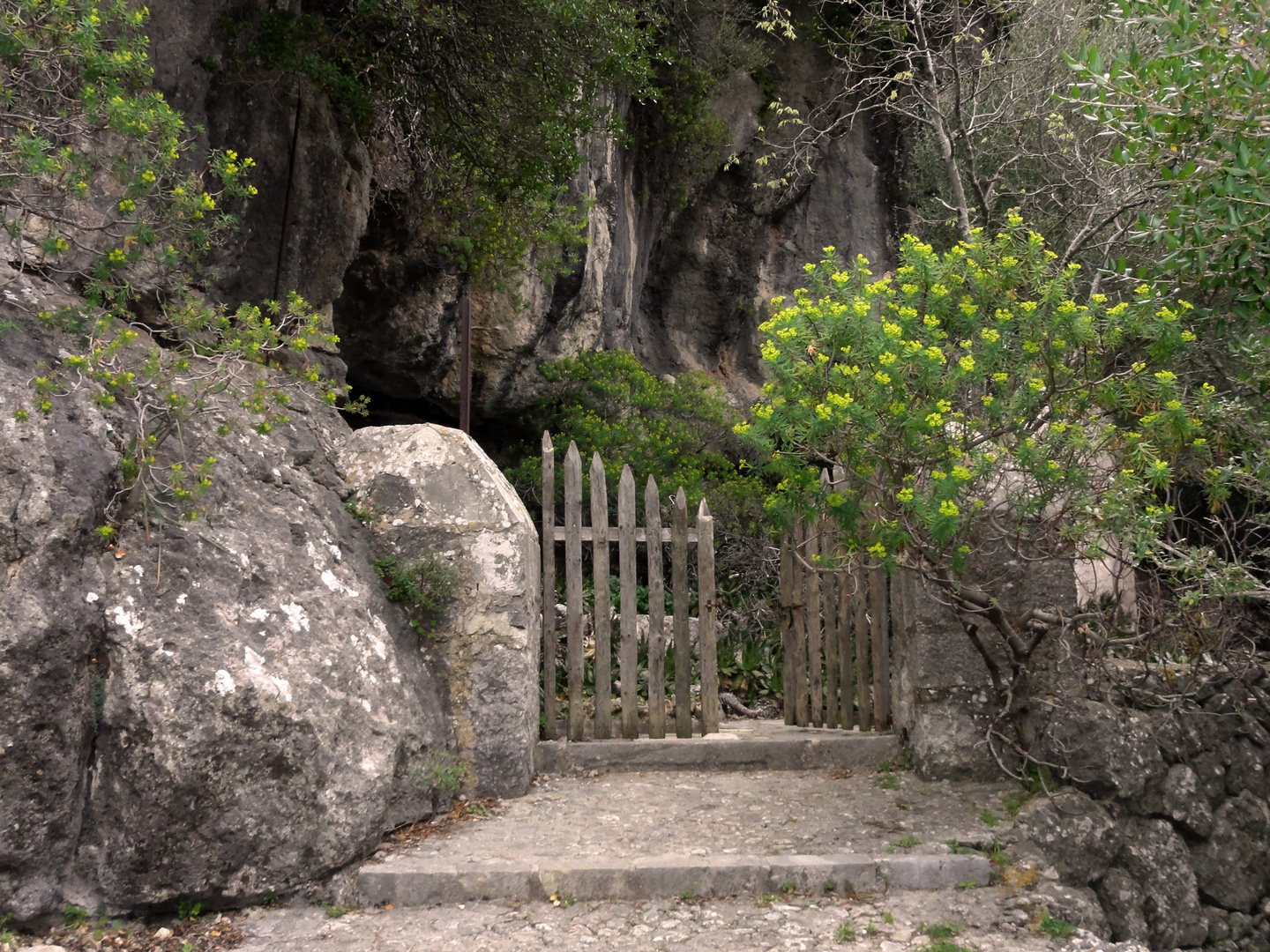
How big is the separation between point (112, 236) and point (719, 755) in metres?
4.67

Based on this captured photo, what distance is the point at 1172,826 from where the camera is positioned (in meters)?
5.12

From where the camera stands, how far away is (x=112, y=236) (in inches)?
189

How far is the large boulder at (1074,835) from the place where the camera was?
4672 millimetres

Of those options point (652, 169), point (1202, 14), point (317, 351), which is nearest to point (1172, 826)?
point (1202, 14)

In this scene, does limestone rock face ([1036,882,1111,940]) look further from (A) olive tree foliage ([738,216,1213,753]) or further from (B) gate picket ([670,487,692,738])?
(B) gate picket ([670,487,692,738])

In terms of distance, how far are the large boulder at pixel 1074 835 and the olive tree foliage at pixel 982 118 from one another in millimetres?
6230

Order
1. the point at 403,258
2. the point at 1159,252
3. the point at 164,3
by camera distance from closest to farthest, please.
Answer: the point at 164,3 < the point at 1159,252 < the point at 403,258

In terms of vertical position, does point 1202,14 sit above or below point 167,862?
above

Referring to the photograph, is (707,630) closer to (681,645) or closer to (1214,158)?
(681,645)

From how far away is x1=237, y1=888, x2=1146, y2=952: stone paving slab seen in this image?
3.89 m

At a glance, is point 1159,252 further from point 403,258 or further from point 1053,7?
point 403,258

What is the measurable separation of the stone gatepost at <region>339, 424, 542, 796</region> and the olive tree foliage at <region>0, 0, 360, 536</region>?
2.81 feet

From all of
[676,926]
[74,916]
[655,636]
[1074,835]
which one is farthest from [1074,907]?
[74,916]

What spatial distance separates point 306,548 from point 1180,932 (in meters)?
4.95
